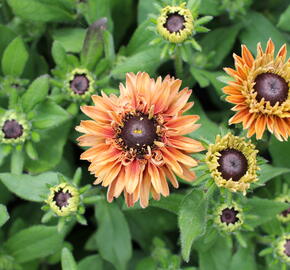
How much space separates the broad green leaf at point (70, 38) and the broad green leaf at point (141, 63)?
0.32 metres

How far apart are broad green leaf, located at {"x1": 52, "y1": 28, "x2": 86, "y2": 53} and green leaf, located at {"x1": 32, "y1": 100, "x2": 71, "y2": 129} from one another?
0.34 meters

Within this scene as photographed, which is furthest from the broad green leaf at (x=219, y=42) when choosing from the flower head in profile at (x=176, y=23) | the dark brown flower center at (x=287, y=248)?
the dark brown flower center at (x=287, y=248)

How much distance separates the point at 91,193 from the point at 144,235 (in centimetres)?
49

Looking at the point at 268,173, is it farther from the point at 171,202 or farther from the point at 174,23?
the point at 174,23

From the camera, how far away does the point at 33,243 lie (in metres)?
2.30

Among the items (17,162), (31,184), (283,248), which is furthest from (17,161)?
(283,248)

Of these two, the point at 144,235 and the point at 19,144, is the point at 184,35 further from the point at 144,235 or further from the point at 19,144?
the point at 144,235

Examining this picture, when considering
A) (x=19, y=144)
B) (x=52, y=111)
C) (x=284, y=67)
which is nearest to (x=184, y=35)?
(x=284, y=67)

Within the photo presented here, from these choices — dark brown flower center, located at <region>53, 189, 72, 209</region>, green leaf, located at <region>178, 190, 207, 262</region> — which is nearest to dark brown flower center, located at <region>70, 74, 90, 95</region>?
dark brown flower center, located at <region>53, 189, 72, 209</region>

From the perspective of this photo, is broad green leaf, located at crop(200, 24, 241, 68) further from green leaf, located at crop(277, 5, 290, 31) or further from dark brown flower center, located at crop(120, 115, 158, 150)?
dark brown flower center, located at crop(120, 115, 158, 150)

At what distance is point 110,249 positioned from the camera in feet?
7.65

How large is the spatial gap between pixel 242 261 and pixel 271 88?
86 centimetres

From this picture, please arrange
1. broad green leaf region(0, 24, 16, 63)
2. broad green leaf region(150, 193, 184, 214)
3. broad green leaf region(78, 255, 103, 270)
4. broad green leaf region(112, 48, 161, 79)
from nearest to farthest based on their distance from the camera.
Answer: broad green leaf region(150, 193, 184, 214), broad green leaf region(112, 48, 161, 79), broad green leaf region(78, 255, 103, 270), broad green leaf region(0, 24, 16, 63)

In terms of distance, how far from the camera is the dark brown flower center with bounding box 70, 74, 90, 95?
2229 millimetres
